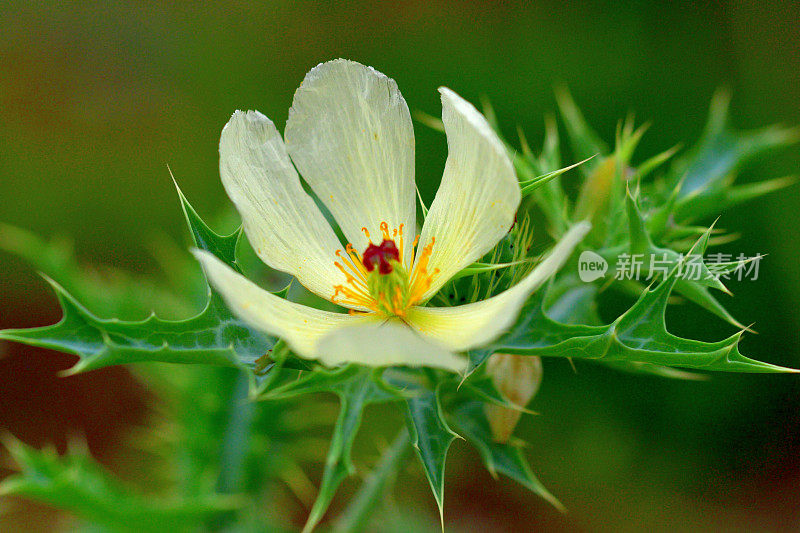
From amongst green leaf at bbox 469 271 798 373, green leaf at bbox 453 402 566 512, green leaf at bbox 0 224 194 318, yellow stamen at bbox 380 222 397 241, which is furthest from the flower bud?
green leaf at bbox 0 224 194 318

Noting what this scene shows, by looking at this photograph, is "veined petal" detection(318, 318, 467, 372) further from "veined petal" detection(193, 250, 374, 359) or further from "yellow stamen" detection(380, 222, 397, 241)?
"yellow stamen" detection(380, 222, 397, 241)

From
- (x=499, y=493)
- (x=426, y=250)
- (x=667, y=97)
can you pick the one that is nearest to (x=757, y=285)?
(x=667, y=97)

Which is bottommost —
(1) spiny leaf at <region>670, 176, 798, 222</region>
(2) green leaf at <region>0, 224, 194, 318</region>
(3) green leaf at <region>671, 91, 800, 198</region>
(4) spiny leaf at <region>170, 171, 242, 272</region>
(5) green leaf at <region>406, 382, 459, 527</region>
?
(5) green leaf at <region>406, 382, 459, 527</region>

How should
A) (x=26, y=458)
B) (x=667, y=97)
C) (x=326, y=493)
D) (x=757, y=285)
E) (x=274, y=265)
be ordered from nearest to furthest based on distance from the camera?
(x=326, y=493), (x=274, y=265), (x=26, y=458), (x=757, y=285), (x=667, y=97)

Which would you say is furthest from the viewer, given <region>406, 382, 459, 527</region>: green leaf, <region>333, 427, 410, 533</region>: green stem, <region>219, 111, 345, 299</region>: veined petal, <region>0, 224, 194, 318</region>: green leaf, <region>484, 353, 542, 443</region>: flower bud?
<region>0, 224, 194, 318</region>: green leaf

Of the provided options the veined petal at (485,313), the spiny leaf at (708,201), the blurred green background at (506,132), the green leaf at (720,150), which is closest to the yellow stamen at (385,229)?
the veined petal at (485,313)

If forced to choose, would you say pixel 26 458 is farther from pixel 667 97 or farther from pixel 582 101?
pixel 667 97
